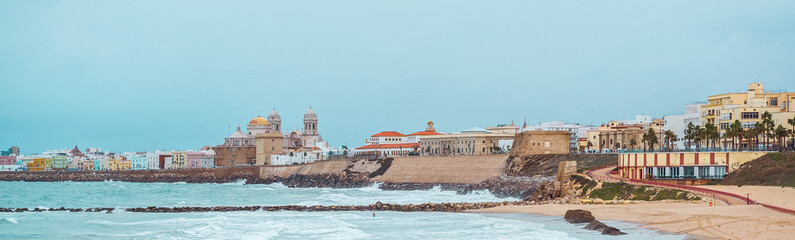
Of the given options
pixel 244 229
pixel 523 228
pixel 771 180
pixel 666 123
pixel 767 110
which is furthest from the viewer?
pixel 666 123

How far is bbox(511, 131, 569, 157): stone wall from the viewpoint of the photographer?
83.1 meters

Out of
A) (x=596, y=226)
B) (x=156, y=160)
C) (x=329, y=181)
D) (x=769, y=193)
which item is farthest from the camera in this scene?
(x=156, y=160)

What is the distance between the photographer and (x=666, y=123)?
8281 cm

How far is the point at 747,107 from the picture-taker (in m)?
65.6

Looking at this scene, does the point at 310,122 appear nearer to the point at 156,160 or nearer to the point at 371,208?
the point at 156,160

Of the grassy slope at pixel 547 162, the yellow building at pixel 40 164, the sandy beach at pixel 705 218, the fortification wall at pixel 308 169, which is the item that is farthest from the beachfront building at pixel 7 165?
the sandy beach at pixel 705 218

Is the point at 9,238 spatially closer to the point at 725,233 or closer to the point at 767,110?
the point at 725,233

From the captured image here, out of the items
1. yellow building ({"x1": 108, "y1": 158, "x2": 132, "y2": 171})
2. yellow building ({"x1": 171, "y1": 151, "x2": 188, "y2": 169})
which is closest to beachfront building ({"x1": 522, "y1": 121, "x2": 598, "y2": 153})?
yellow building ({"x1": 171, "y1": 151, "x2": 188, "y2": 169})

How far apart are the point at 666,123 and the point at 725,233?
173 ft

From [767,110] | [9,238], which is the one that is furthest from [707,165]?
[9,238]

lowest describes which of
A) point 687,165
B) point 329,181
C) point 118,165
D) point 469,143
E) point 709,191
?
point 329,181

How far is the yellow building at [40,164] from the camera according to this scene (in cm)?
18712

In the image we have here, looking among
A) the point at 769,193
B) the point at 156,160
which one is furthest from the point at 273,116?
the point at 769,193

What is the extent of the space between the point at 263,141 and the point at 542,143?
67640mm
